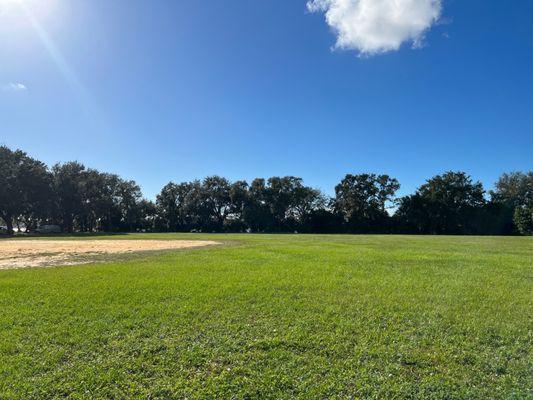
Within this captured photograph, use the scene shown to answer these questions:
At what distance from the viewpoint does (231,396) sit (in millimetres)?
3469

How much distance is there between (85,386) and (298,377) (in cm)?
235

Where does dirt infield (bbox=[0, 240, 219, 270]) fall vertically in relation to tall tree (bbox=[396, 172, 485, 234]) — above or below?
below

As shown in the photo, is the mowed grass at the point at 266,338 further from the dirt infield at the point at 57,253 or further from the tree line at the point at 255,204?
the tree line at the point at 255,204

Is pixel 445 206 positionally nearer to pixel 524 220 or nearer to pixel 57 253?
pixel 524 220

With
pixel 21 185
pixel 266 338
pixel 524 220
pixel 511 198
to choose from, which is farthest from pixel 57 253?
pixel 511 198

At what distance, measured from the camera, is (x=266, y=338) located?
4.84 meters

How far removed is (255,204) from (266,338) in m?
64.6

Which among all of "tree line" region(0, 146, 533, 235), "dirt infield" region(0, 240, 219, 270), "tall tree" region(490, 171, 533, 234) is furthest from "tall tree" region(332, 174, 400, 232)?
"dirt infield" region(0, 240, 219, 270)

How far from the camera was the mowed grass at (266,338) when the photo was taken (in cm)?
362

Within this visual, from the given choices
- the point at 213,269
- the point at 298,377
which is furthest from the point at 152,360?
the point at 213,269

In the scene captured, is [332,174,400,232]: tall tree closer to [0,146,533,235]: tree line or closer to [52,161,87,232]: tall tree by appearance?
[0,146,533,235]: tree line

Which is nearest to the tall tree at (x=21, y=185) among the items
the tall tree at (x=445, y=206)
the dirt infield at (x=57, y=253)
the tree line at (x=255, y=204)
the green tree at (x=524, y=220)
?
the tree line at (x=255, y=204)

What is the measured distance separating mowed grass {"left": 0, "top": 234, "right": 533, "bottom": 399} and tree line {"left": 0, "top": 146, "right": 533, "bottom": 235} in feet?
177

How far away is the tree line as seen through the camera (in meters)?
54.4
